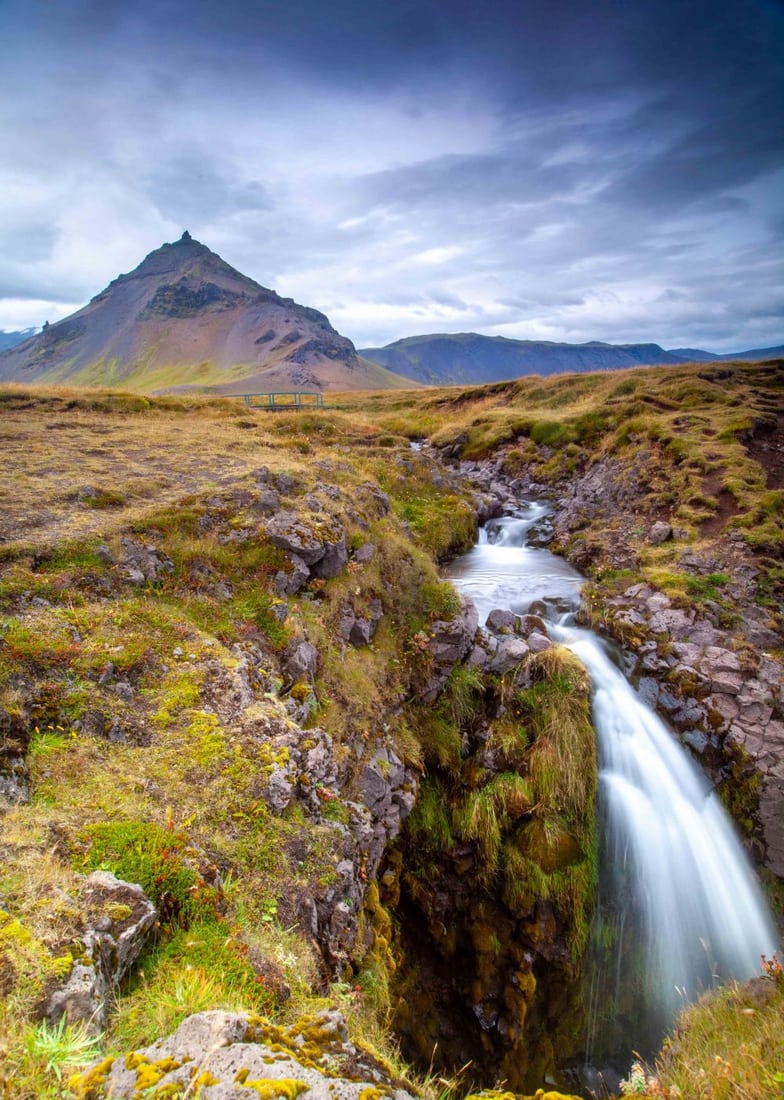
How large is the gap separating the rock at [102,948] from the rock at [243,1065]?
2.45 feet

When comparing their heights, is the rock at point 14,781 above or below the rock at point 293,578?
below

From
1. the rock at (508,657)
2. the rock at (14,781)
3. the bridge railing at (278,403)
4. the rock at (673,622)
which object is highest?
the bridge railing at (278,403)

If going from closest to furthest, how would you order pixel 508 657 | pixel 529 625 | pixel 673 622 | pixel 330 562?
pixel 330 562
pixel 508 657
pixel 673 622
pixel 529 625

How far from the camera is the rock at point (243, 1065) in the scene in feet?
8.63

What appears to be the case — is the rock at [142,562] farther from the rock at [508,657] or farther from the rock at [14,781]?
the rock at [508,657]

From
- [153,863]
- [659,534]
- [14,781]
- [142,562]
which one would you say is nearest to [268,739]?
[153,863]

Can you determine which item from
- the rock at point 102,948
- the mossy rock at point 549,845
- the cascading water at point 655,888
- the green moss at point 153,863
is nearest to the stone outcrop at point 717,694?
the cascading water at point 655,888

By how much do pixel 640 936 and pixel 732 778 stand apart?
3.61 metres

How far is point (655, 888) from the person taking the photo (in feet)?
31.2

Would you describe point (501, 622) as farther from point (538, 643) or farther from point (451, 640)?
point (451, 640)

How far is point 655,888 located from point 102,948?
32.6 ft

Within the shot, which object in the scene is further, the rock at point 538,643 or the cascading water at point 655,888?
the rock at point 538,643

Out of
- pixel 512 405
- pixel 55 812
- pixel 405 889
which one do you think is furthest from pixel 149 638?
pixel 512 405

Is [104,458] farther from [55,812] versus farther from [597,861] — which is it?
[597,861]
